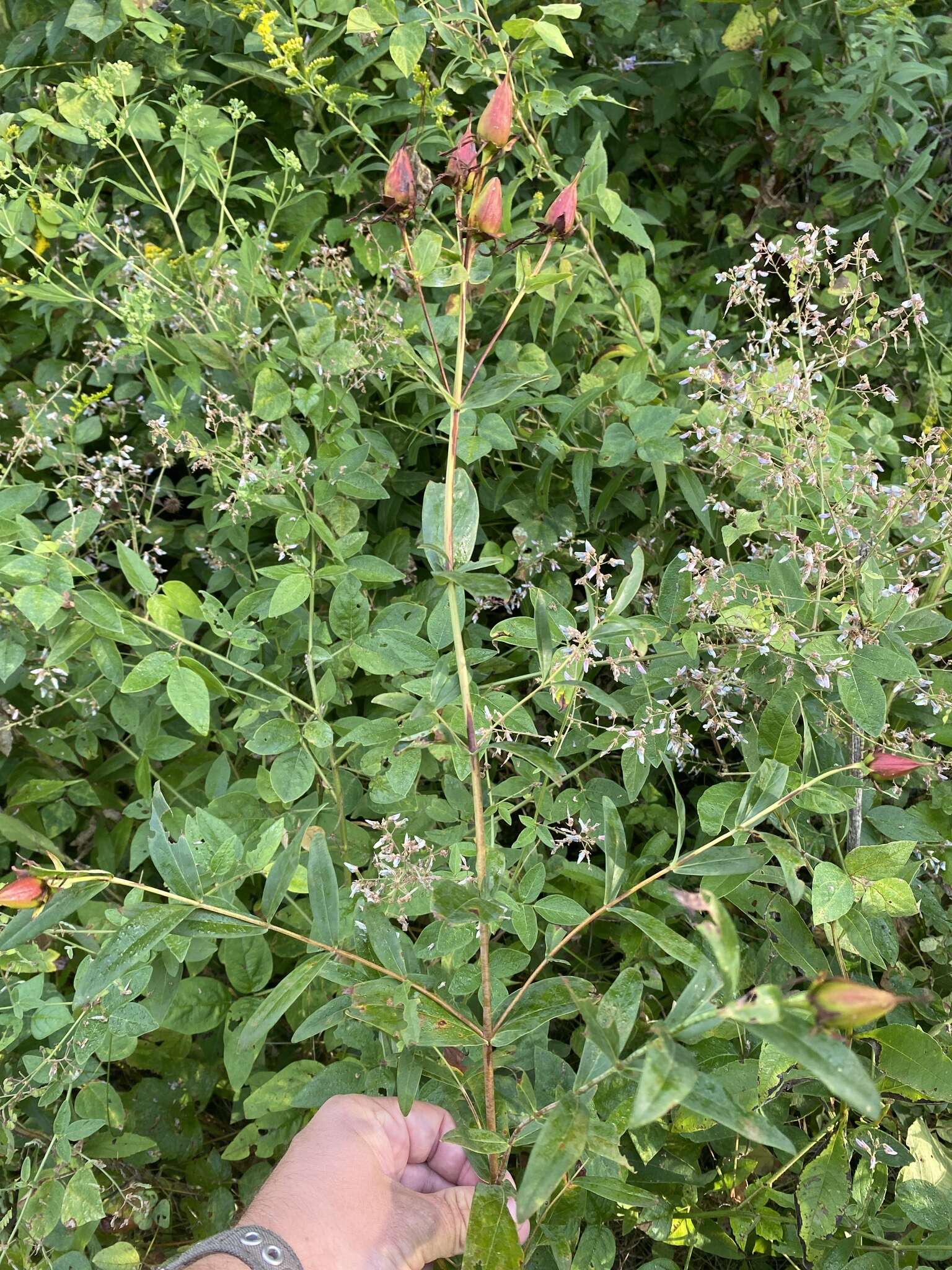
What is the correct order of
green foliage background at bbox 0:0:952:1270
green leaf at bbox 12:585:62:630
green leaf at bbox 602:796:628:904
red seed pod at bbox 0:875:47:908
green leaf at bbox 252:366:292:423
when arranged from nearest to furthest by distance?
red seed pod at bbox 0:875:47:908
green leaf at bbox 602:796:628:904
green foliage background at bbox 0:0:952:1270
green leaf at bbox 12:585:62:630
green leaf at bbox 252:366:292:423

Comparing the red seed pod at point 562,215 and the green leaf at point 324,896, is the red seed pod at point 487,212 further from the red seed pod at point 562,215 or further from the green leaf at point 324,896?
the green leaf at point 324,896

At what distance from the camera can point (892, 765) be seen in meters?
1.04

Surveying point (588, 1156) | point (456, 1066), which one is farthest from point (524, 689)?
point (588, 1156)

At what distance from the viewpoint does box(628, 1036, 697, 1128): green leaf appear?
694mm

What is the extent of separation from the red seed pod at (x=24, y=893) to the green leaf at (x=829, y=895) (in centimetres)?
88

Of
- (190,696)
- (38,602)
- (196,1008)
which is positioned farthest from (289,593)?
(196,1008)

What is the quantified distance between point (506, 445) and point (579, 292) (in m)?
0.58

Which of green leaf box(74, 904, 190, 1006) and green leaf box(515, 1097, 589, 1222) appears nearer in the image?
green leaf box(515, 1097, 589, 1222)

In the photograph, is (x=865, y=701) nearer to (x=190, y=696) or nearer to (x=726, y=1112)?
(x=726, y=1112)

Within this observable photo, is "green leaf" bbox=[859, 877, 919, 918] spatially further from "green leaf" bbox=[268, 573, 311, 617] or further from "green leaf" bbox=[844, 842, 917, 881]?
"green leaf" bbox=[268, 573, 311, 617]

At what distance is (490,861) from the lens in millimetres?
1146

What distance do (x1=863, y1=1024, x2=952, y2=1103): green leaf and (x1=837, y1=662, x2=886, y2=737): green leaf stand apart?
0.40 metres

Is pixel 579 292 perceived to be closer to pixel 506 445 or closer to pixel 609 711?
pixel 506 445

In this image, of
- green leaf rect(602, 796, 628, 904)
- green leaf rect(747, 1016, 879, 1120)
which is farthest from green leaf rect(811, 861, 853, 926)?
green leaf rect(747, 1016, 879, 1120)
